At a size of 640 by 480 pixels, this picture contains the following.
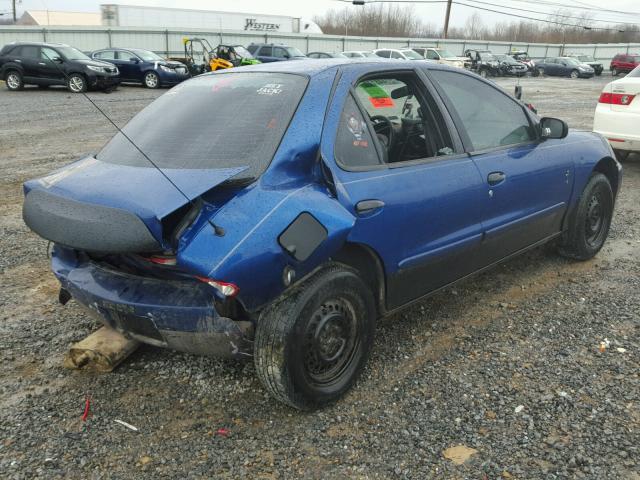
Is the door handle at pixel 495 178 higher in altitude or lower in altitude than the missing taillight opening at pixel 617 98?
lower

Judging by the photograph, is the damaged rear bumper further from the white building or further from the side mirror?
the white building

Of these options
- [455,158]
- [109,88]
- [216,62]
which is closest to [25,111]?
[109,88]

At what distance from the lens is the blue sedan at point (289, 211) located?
233cm

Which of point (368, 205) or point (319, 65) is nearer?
point (368, 205)

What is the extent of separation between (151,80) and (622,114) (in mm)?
17861

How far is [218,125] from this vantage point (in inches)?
111

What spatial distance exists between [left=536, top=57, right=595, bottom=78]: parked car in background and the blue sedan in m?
40.1

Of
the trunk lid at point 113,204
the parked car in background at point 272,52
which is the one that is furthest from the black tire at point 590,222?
the parked car in background at point 272,52

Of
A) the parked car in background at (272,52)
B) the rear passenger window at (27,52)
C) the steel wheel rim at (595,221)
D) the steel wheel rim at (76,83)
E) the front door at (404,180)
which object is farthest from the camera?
the parked car in background at (272,52)

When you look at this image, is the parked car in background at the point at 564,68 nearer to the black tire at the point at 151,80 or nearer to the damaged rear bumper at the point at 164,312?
the black tire at the point at 151,80

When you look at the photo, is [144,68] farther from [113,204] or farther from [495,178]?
[113,204]

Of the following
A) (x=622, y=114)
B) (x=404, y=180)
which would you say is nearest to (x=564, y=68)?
(x=622, y=114)

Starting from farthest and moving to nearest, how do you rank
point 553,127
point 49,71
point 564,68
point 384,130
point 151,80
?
point 564,68 < point 151,80 < point 49,71 < point 553,127 < point 384,130

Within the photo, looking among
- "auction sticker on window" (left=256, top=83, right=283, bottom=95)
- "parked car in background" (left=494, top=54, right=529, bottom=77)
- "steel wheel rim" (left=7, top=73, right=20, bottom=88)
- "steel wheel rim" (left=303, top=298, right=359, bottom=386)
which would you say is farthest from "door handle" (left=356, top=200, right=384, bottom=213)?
"parked car in background" (left=494, top=54, right=529, bottom=77)
